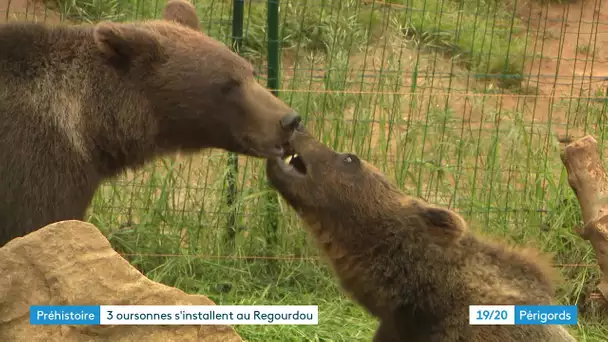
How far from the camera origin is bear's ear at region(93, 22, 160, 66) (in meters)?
4.62

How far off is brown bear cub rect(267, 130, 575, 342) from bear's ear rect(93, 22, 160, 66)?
0.86 m

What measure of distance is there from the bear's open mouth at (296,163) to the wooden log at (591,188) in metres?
1.81

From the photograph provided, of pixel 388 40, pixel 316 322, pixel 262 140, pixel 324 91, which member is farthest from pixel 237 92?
pixel 388 40

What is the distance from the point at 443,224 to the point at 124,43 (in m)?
1.85

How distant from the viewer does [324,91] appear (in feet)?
23.5

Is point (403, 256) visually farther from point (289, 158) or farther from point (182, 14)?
point (182, 14)

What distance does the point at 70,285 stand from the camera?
3713 millimetres

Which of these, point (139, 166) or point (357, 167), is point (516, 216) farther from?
point (139, 166)

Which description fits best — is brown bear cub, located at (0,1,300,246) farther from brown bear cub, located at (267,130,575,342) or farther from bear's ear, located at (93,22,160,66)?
brown bear cub, located at (267,130,575,342)

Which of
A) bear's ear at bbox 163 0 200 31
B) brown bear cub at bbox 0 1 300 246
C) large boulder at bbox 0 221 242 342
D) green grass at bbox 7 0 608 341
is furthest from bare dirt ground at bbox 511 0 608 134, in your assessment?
large boulder at bbox 0 221 242 342

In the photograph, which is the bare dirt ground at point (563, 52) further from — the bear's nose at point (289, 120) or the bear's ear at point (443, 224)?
the bear's nose at point (289, 120)

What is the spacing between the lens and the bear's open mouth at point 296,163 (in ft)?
16.4

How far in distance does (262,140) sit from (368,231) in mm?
739

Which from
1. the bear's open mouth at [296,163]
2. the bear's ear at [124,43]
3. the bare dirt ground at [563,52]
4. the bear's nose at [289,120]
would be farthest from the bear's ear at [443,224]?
the bare dirt ground at [563,52]
